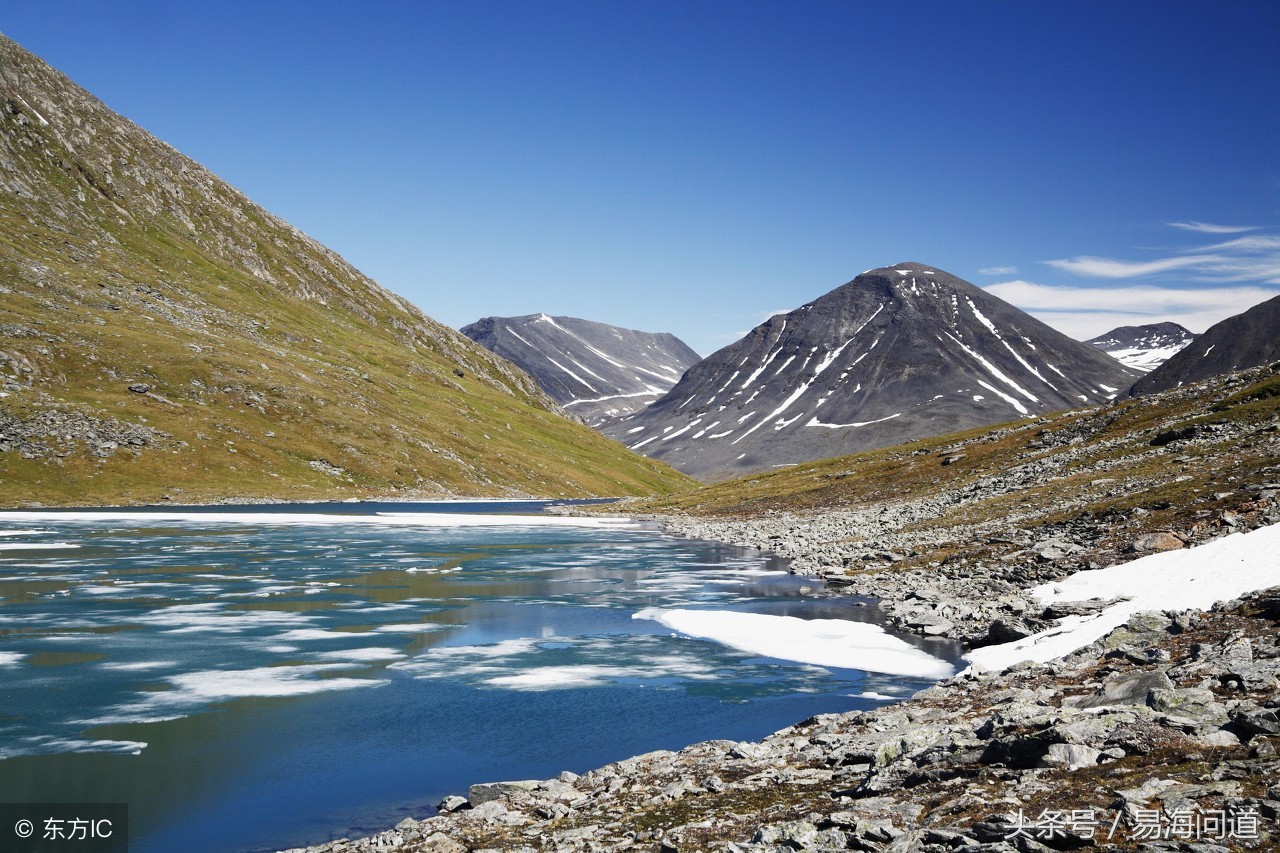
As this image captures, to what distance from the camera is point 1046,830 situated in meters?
11.7

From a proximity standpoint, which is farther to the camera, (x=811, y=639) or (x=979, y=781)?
(x=811, y=639)

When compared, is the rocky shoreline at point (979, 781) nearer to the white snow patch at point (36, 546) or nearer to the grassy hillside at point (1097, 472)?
the grassy hillside at point (1097, 472)

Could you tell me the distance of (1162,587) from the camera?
1291 inches

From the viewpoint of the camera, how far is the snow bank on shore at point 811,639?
109 ft

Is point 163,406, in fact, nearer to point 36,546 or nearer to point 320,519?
point 320,519

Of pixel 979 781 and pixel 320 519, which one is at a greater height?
pixel 320 519

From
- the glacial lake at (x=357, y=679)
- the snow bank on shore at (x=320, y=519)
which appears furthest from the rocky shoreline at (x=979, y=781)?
the snow bank on shore at (x=320, y=519)

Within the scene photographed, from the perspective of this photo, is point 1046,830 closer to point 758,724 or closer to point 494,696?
point 758,724

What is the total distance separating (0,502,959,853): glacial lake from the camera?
2120cm

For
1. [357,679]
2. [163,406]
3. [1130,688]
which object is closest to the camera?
[1130,688]

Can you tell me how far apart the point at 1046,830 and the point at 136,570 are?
62854mm

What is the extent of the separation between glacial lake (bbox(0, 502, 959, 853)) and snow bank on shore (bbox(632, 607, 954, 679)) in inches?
8.0

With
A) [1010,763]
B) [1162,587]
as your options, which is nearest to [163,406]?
[1162,587]

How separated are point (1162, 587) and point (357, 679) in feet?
103
